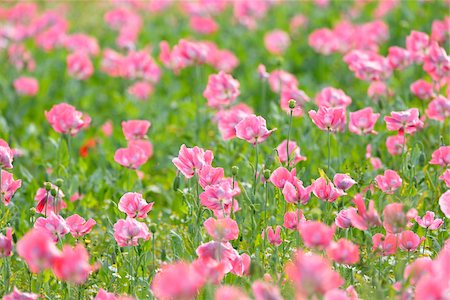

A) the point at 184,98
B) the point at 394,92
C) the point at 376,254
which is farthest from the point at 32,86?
the point at 376,254

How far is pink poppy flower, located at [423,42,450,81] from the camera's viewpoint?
388 centimetres

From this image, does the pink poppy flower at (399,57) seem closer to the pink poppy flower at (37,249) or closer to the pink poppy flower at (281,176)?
the pink poppy flower at (281,176)

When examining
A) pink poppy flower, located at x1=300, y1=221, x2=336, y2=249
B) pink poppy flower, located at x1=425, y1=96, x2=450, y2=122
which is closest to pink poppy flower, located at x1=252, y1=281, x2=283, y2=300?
pink poppy flower, located at x1=300, y1=221, x2=336, y2=249

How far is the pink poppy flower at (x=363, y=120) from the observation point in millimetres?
3518

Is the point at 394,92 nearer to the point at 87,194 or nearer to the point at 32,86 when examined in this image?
the point at 87,194

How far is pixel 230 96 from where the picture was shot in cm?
394

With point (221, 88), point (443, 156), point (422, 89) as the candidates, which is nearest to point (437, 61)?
point (422, 89)

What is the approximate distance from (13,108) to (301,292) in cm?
424

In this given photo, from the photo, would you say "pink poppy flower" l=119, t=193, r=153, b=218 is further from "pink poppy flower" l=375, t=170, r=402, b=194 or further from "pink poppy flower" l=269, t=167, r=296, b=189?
"pink poppy flower" l=375, t=170, r=402, b=194

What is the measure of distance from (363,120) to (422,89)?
706 millimetres

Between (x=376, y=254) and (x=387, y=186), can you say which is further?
(x=387, y=186)

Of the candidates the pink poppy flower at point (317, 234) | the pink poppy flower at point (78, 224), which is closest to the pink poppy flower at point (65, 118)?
the pink poppy flower at point (78, 224)

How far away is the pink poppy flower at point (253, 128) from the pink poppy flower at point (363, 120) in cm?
60

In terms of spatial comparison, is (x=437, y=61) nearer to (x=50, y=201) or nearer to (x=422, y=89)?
(x=422, y=89)
